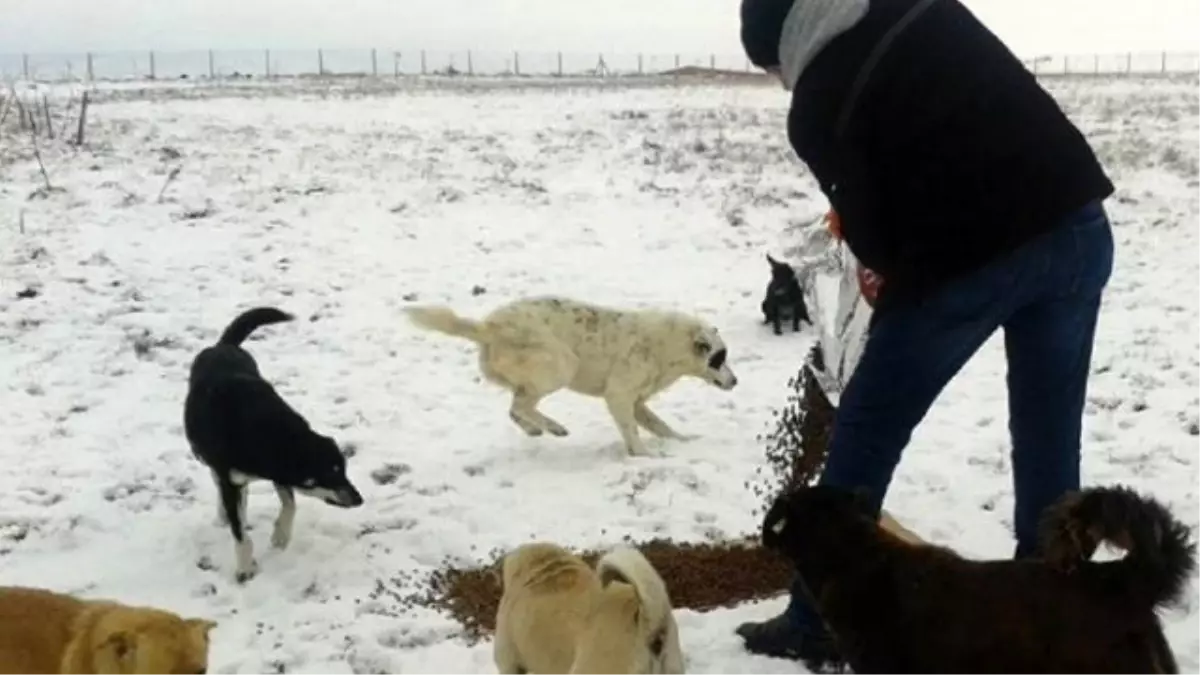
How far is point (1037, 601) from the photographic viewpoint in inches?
112

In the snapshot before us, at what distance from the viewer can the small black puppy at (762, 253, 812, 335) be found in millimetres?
9859

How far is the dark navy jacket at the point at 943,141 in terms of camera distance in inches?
129

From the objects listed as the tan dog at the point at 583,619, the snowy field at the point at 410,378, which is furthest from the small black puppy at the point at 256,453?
the tan dog at the point at 583,619

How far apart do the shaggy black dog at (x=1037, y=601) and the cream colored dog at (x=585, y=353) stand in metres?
3.94

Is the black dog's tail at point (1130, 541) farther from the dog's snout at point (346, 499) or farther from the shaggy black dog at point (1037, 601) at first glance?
the dog's snout at point (346, 499)

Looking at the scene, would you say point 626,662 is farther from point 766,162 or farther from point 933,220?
point 766,162

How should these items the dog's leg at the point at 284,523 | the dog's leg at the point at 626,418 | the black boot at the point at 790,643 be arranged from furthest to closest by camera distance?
1. the dog's leg at the point at 626,418
2. the dog's leg at the point at 284,523
3. the black boot at the point at 790,643

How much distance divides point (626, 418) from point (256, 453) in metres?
2.44

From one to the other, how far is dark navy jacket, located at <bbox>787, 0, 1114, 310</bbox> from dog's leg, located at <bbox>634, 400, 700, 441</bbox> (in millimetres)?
4071

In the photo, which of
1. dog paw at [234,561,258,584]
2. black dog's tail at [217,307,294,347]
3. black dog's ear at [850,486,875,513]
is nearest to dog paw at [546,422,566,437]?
black dog's tail at [217,307,294,347]

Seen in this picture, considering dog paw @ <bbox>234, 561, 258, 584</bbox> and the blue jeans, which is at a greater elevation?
the blue jeans

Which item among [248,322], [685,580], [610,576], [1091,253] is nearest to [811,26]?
[1091,253]

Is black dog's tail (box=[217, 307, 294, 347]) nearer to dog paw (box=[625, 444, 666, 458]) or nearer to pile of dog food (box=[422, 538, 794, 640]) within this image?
pile of dog food (box=[422, 538, 794, 640])

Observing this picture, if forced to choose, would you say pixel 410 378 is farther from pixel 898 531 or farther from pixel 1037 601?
pixel 1037 601
